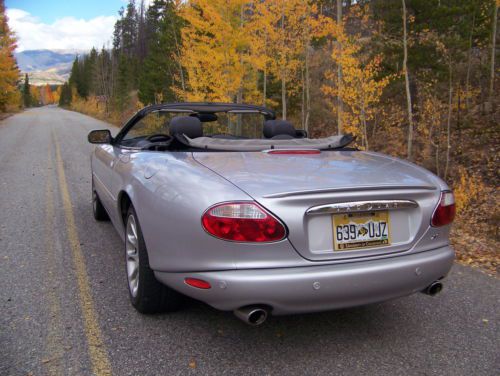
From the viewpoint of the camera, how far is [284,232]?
6.82ft

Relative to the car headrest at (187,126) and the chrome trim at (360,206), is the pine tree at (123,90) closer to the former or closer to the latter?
the car headrest at (187,126)

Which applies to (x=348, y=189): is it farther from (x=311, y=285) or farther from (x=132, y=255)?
(x=132, y=255)

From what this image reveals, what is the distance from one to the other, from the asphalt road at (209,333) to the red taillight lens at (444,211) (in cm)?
77

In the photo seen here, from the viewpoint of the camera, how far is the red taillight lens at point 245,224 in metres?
2.05

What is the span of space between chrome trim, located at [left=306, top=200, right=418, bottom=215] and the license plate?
0.03m

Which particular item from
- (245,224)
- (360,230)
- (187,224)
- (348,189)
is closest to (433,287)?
(360,230)

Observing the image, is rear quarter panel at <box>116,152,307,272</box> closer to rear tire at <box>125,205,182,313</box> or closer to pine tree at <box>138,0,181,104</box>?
rear tire at <box>125,205,182,313</box>

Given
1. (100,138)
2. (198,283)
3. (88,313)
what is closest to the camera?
(198,283)

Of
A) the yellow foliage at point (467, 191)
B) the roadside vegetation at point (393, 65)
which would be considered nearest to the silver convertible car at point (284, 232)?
the yellow foliage at point (467, 191)

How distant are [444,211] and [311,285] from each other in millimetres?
1038

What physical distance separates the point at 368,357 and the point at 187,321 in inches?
46.2

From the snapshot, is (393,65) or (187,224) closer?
(187,224)

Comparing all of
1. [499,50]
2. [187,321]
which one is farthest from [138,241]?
[499,50]

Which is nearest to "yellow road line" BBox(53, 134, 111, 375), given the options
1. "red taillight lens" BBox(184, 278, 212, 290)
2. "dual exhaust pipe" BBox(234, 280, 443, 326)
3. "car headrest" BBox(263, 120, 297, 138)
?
"red taillight lens" BBox(184, 278, 212, 290)
